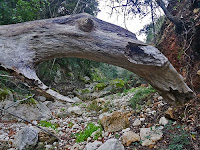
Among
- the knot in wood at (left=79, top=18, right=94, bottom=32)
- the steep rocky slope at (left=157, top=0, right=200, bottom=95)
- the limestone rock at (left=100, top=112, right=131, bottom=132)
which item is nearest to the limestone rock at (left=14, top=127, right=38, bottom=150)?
the limestone rock at (left=100, top=112, right=131, bottom=132)

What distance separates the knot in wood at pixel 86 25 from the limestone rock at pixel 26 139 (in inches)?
99.1

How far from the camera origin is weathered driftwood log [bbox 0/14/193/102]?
5.89 ft

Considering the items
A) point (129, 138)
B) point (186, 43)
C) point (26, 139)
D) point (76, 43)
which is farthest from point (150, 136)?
point (26, 139)

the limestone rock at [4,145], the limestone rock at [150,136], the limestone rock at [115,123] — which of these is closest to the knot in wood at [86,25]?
the limestone rock at [150,136]

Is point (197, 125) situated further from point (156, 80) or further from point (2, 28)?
point (2, 28)

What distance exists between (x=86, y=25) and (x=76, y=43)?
271 millimetres

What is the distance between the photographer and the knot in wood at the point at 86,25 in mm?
1971

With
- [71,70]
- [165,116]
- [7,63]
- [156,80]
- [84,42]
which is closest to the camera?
[7,63]

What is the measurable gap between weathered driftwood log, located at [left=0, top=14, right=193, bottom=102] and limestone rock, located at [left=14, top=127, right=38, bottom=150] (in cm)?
202

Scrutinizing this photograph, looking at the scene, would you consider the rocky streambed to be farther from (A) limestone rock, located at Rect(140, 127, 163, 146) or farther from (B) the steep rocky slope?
(B) the steep rocky slope

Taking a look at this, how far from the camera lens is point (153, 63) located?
6.97ft

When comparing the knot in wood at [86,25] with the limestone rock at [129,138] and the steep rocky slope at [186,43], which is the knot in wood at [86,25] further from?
the limestone rock at [129,138]

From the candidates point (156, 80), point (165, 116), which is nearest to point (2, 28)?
point (156, 80)

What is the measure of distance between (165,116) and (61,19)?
2512mm
